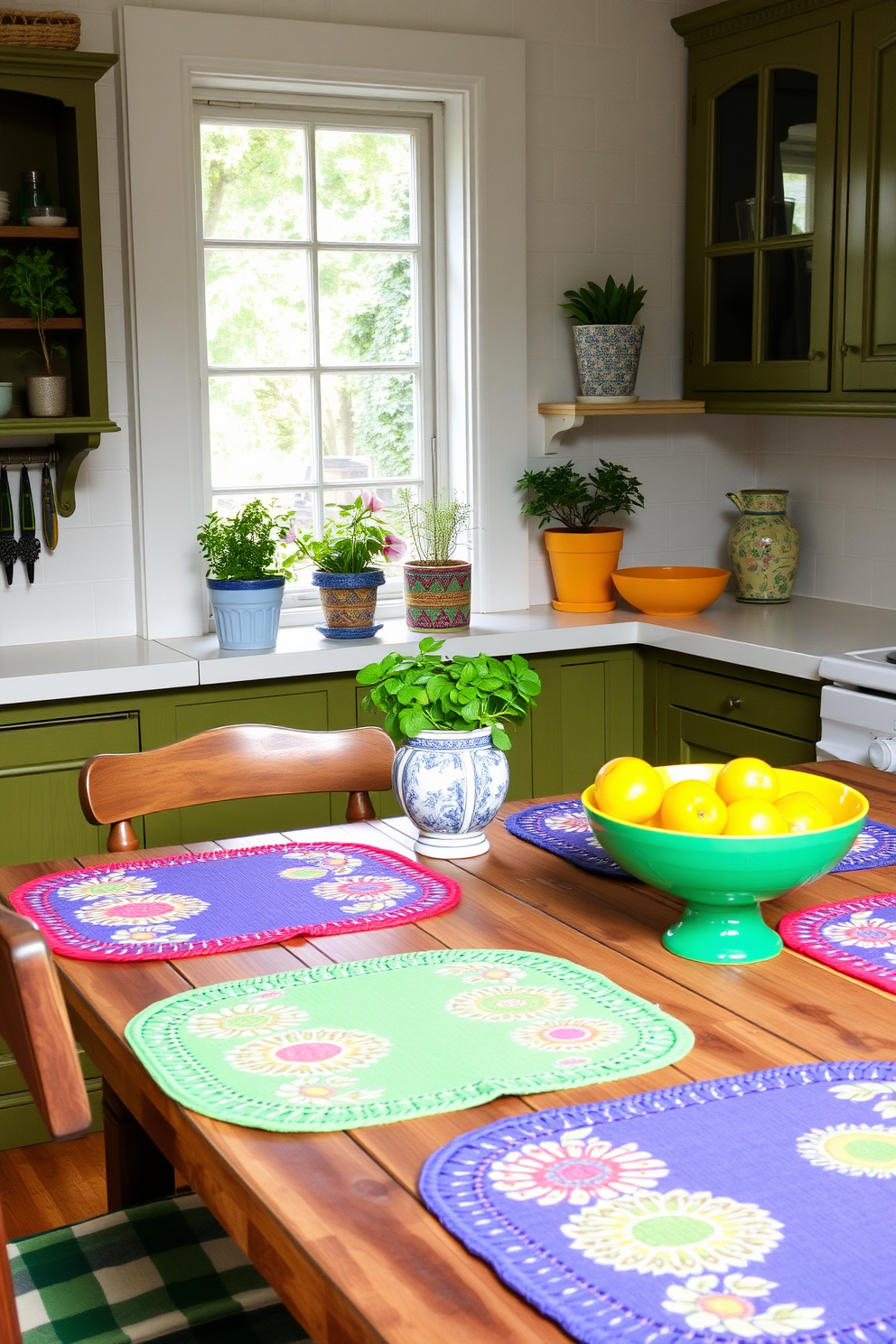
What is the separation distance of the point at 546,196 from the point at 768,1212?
11.3 ft

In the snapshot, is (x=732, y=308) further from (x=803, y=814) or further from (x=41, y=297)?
(x=803, y=814)

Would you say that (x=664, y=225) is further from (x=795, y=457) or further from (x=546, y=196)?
(x=795, y=457)

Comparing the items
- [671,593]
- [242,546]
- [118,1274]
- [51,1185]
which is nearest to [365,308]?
[242,546]

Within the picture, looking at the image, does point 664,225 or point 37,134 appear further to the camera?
point 664,225

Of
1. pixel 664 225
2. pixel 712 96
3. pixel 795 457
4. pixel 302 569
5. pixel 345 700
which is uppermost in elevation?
pixel 712 96

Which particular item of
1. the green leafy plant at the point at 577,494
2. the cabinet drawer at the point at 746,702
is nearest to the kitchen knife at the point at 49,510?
the green leafy plant at the point at 577,494

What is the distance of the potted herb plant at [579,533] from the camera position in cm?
395

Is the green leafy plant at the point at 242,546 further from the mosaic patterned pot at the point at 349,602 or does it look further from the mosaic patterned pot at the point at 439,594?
the mosaic patterned pot at the point at 439,594

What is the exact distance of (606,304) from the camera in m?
3.98

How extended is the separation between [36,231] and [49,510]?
655 millimetres

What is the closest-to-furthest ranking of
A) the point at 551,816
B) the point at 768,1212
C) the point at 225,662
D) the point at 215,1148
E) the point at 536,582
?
the point at 768,1212 → the point at 215,1148 → the point at 551,816 → the point at 225,662 → the point at 536,582

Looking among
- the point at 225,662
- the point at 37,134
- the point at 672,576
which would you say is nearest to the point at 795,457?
the point at 672,576

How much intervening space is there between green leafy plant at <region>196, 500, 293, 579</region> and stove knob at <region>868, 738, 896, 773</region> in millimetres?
1411

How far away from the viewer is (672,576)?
4.12m
